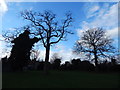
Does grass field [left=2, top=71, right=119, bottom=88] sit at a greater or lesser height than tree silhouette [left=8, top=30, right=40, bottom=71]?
lesser

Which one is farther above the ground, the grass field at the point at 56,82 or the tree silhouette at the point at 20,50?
the tree silhouette at the point at 20,50

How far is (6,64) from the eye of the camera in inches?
874

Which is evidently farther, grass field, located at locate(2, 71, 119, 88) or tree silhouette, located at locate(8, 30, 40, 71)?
tree silhouette, located at locate(8, 30, 40, 71)

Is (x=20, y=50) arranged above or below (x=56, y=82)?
above

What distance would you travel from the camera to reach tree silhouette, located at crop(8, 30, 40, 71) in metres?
21.7

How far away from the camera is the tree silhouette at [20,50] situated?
21.7 m

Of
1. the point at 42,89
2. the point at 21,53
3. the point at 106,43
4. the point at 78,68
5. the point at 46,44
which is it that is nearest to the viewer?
the point at 42,89

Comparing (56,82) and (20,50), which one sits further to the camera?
(20,50)

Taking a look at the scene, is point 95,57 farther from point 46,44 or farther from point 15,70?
point 15,70

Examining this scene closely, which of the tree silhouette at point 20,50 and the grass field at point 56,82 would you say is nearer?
the grass field at point 56,82

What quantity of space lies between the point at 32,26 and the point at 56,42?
5186 millimetres

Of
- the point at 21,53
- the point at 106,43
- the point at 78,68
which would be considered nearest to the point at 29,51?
the point at 21,53

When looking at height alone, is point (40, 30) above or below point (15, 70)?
above

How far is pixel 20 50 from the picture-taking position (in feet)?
71.5
